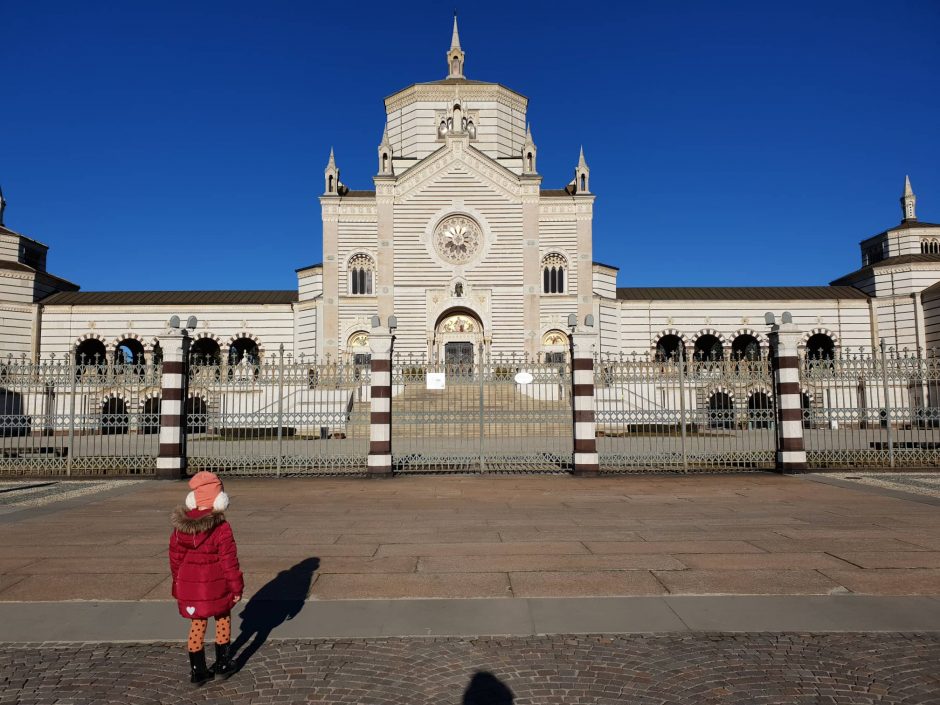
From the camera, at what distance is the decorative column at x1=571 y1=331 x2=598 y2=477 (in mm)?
14266

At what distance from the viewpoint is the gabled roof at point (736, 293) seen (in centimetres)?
4275

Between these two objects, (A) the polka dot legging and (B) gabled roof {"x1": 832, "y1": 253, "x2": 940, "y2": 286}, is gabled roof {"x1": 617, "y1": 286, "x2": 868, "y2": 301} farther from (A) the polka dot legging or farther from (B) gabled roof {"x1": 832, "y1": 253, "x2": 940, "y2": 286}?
(A) the polka dot legging

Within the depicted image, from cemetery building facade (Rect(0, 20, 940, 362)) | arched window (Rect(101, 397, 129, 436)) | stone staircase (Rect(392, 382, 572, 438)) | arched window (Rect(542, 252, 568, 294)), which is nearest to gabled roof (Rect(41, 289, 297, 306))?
cemetery building facade (Rect(0, 20, 940, 362))

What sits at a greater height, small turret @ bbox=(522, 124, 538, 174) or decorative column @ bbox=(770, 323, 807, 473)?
small turret @ bbox=(522, 124, 538, 174)

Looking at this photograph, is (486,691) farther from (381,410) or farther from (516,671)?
(381,410)

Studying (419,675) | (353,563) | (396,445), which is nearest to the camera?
(419,675)

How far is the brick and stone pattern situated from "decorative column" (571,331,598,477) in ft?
32.1

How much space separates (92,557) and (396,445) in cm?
1352

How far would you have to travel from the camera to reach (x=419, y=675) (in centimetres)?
391

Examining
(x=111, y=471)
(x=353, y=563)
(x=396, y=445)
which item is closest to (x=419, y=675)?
(x=353, y=563)

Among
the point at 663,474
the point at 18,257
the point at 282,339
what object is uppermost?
the point at 18,257

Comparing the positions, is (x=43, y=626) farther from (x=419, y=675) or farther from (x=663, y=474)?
(x=663, y=474)

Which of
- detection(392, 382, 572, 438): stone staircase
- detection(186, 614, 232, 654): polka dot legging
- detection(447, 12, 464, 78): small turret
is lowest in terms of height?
detection(186, 614, 232, 654): polka dot legging

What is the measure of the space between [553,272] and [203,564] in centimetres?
3770
